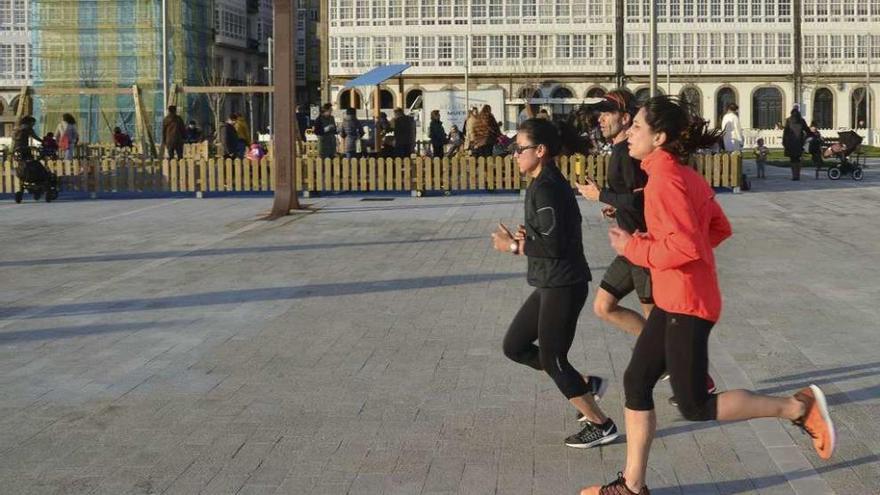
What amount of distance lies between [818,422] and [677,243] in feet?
3.42

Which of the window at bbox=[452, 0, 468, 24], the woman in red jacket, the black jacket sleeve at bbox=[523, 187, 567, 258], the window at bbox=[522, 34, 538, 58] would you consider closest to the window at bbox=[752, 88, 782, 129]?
the window at bbox=[522, 34, 538, 58]

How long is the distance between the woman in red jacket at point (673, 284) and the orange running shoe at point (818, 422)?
18mm

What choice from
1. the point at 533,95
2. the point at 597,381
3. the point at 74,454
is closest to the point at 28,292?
the point at 74,454

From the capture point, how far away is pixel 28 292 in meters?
12.3

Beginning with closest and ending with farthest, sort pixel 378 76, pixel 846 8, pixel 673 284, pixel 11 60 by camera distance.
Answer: pixel 673 284 → pixel 378 76 → pixel 846 8 → pixel 11 60

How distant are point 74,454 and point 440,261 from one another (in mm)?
A: 8287

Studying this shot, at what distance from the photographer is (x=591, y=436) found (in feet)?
20.9

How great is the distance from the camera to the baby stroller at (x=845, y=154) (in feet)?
99.3

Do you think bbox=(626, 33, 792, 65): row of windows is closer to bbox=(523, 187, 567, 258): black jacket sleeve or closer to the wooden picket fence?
the wooden picket fence

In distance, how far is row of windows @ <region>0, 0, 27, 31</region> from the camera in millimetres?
78500

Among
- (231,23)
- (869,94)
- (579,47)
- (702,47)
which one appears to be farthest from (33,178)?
(231,23)

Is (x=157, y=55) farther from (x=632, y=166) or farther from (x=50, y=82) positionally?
(x=632, y=166)

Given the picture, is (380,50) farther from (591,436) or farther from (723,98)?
(591,436)

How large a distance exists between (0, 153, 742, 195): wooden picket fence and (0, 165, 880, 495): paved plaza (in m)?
9.38
